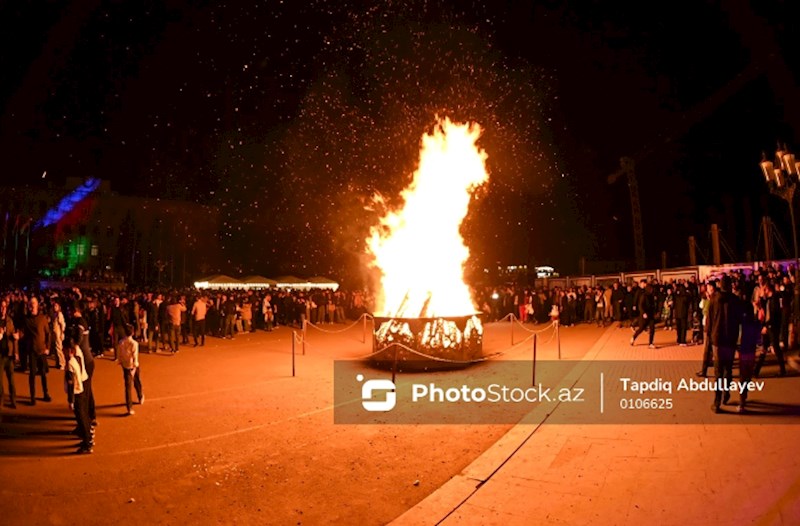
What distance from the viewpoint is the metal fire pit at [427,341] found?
1245 cm

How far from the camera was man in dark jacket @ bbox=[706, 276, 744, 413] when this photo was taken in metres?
7.34

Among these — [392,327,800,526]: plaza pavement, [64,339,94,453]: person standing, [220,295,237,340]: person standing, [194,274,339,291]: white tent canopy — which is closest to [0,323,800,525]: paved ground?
[392,327,800,526]: plaza pavement

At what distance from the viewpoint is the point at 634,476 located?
5352 millimetres

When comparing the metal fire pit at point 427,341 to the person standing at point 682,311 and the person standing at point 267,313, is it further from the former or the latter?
the person standing at point 267,313

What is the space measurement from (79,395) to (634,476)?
675 centimetres

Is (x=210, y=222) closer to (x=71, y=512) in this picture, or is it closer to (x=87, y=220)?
(x=87, y=220)

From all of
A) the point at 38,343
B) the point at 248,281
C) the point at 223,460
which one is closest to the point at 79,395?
the point at 223,460

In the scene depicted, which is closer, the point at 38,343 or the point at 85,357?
the point at 85,357

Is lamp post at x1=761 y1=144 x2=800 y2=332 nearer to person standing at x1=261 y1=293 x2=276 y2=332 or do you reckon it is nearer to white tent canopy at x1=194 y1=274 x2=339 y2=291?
person standing at x1=261 y1=293 x2=276 y2=332

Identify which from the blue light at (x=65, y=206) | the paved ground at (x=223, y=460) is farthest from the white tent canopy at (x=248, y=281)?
the blue light at (x=65, y=206)

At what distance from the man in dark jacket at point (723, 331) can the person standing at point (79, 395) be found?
853 cm

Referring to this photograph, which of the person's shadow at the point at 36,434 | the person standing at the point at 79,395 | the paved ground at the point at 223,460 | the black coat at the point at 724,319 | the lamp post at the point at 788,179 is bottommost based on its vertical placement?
the paved ground at the point at 223,460

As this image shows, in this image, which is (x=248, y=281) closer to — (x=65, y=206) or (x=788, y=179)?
(x=788, y=179)

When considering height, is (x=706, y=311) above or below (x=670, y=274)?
below
